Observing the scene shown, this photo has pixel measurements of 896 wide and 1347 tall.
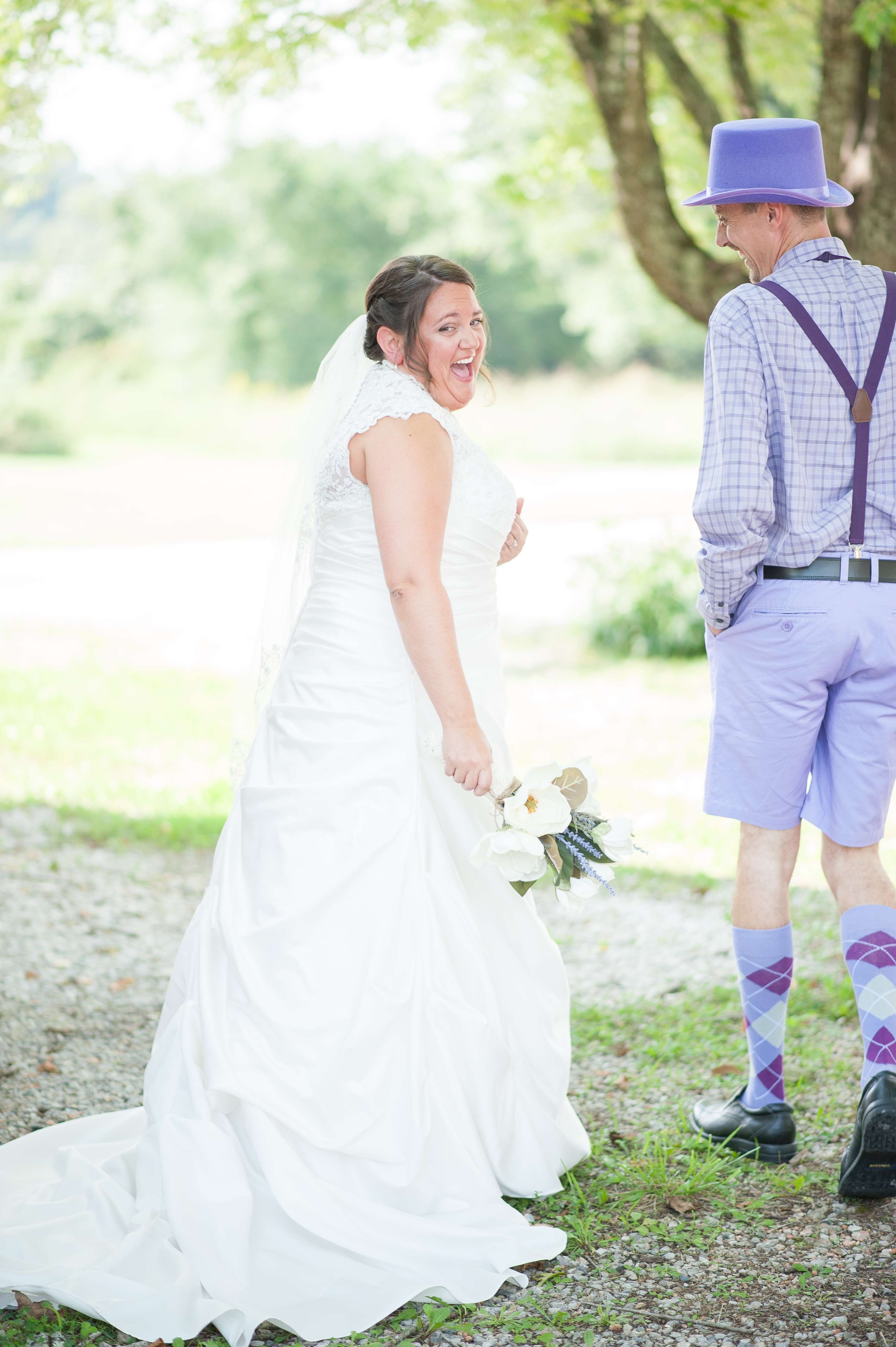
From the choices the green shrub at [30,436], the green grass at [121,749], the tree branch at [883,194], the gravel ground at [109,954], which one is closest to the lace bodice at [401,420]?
the gravel ground at [109,954]

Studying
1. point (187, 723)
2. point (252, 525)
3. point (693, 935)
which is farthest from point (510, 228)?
point (693, 935)

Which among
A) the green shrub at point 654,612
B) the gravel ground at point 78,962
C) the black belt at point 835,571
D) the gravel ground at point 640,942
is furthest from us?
the green shrub at point 654,612

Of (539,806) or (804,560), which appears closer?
(539,806)

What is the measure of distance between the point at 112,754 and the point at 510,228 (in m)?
34.8

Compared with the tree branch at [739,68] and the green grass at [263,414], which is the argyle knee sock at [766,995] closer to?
the tree branch at [739,68]

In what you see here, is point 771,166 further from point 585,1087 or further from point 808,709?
point 585,1087

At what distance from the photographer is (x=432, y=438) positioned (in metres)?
2.79

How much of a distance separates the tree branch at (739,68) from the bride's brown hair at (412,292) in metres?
6.47

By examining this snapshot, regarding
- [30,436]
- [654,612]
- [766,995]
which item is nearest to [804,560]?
[766,995]

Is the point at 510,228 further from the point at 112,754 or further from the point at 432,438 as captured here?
the point at 432,438

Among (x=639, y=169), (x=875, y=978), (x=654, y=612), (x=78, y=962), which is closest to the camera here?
(x=875, y=978)

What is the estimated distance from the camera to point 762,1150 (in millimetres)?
3195

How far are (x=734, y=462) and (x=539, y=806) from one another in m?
0.89

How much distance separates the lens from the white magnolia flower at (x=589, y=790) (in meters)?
2.86
